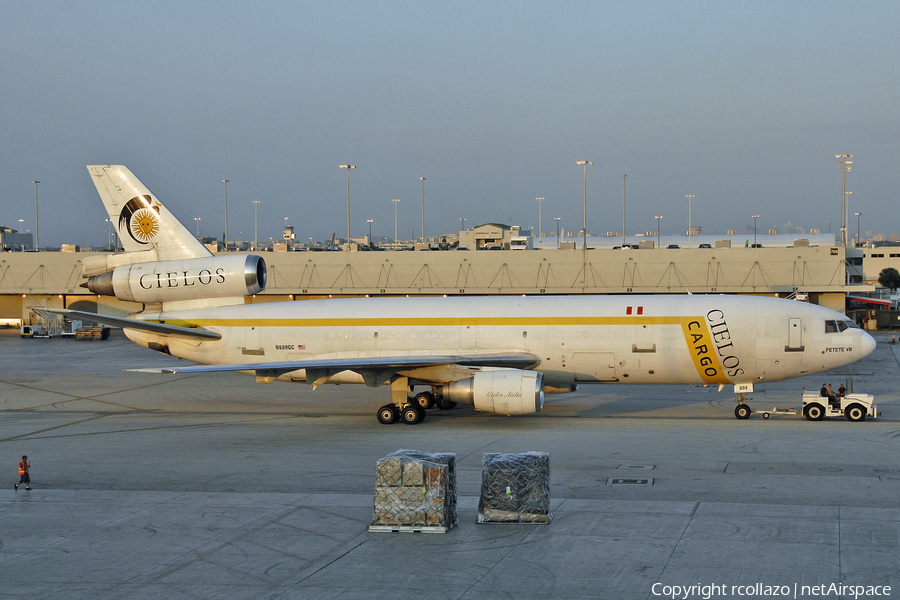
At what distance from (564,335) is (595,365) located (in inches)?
64.4

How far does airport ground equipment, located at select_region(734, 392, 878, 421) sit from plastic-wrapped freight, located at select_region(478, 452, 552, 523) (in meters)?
16.2

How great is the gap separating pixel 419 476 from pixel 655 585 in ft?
17.3

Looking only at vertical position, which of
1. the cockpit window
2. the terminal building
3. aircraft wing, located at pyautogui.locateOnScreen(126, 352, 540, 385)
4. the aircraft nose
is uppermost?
the terminal building

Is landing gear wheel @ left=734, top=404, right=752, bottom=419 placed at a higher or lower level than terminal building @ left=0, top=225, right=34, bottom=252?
lower

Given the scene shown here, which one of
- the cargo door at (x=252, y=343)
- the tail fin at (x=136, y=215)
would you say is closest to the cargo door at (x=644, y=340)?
the cargo door at (x=252, y=343)

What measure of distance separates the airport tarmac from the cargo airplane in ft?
5.68

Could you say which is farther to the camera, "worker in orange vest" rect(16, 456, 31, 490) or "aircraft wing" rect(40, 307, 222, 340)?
"aircraft wing" rect(40, 307, 222, 340)

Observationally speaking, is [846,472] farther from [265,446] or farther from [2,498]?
[2,498]

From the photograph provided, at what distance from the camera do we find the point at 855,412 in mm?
29703

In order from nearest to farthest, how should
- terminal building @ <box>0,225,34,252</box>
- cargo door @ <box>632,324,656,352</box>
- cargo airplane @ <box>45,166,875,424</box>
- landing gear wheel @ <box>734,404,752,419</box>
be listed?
cargo airplane @ <box>45,166,875,424</box>, landing gear wheel @ <box>734,404,752,419</box>, cargo door @ <box>632,324,656,352</box>, terminal building @ <box>0,225,34,252</box>

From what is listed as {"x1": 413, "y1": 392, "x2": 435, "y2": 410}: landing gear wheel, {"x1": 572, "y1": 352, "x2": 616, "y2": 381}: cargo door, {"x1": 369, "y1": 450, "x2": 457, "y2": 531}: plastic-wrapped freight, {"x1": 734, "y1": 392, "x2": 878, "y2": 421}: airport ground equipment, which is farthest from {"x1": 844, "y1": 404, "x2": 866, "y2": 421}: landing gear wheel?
{"x1": 369, "y1": 450, "x2": 457, "y2": 531}: plastic-wrapped freight

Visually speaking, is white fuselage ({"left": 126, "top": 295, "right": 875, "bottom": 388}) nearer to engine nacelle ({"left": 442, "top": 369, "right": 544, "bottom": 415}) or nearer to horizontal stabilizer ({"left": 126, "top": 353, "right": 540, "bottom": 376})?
horizontal stabilizer ({"left": 126, "top": 353, "right": 540, "bottom": 376})

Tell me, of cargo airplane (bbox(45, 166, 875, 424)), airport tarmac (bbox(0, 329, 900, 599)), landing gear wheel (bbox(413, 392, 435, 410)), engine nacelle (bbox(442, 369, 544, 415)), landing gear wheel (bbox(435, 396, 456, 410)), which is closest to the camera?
airport tarmac (bbox(0, 329, 900, 599))

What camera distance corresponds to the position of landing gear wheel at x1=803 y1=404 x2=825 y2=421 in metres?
29.8
